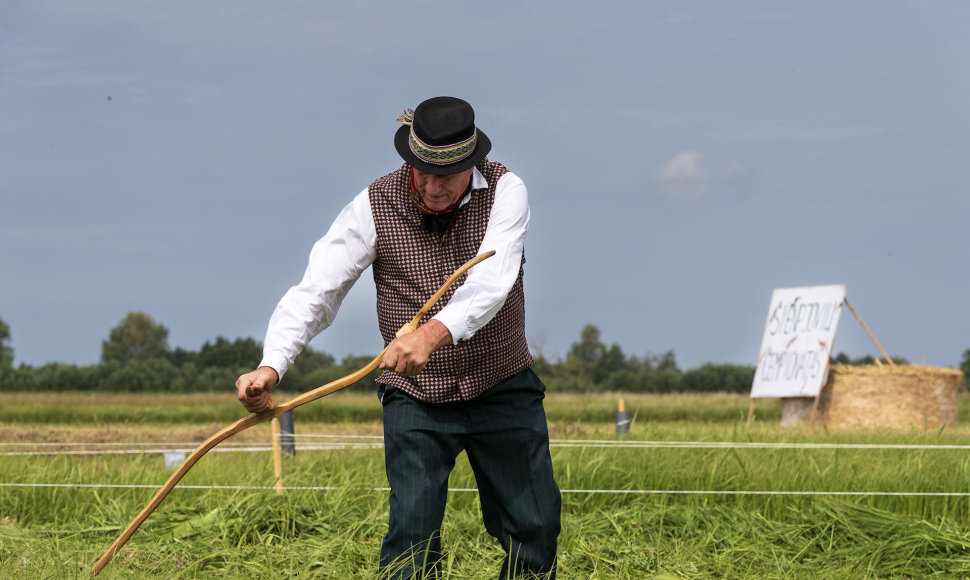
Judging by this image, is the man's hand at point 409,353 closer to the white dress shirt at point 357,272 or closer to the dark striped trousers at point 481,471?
the white dress shirt at point 357,272

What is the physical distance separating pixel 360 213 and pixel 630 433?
13.9 feet

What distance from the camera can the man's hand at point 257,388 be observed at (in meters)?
2.79

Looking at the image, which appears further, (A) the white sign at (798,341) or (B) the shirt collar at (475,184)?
(A) the white sign at (798,341)

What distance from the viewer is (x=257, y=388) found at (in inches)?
110

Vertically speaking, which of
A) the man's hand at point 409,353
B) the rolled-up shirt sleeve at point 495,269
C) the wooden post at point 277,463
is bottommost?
the wooden post at point 277,463

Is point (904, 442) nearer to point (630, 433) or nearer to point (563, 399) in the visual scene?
point (630, 433)

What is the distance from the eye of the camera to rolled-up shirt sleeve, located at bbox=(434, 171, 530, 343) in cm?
A: 281

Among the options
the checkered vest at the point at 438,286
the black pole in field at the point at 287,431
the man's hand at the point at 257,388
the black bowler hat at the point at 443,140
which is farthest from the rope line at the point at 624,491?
the black bowler hat at the point at 443,140

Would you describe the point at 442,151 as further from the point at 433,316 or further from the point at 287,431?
the point at 287,431

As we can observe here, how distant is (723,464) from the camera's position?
19.0ft

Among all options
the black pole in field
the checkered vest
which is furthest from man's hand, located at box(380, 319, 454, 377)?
the black pole in field

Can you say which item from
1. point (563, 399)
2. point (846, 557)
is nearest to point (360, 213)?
point (846, 557)

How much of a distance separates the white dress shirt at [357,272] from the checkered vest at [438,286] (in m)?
0.05

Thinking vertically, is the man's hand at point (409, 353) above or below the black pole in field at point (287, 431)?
above
